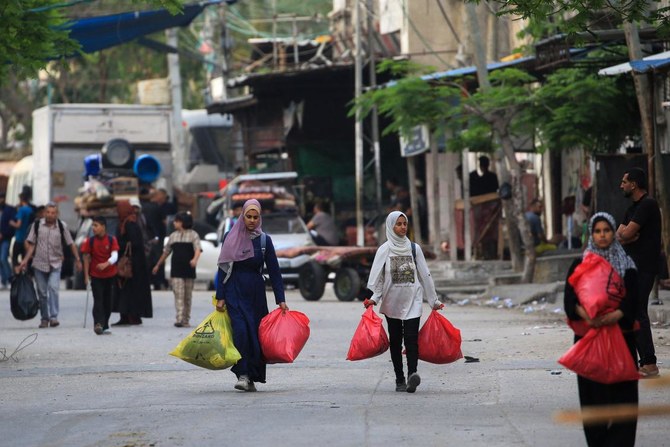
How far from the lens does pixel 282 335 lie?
11867mm

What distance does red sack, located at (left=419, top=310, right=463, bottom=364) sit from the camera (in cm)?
1184

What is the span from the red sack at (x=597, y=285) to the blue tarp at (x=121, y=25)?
43.1 feet

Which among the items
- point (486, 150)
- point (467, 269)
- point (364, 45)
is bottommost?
point (467, 269)

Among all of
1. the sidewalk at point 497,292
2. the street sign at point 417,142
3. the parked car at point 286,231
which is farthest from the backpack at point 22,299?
the street sign at point 417,142

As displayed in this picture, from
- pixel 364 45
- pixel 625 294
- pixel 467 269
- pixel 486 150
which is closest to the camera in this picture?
pixel 625 294

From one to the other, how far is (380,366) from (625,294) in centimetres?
611

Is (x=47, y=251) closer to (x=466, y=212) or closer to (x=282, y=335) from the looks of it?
(x=282, y=335)

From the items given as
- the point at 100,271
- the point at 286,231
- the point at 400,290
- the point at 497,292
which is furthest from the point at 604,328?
the point at 286,231

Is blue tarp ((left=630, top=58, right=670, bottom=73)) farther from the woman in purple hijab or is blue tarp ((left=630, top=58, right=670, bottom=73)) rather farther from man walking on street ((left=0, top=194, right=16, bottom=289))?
man walking on street ((left=0, top=194, right=16, bottom=289))

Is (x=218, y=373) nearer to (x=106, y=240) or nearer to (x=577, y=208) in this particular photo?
(x=106, y=240)

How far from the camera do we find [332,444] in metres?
8.81

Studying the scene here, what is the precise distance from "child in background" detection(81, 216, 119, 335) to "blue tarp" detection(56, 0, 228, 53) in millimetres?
3283

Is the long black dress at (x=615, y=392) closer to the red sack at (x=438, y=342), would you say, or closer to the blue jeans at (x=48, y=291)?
the red sack at (x=438, y=342)

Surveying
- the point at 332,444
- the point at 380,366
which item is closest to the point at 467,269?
the point at 380,366
